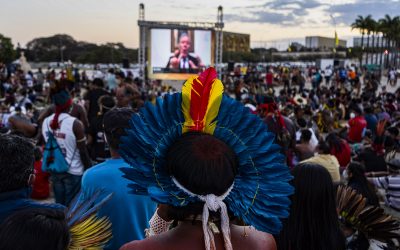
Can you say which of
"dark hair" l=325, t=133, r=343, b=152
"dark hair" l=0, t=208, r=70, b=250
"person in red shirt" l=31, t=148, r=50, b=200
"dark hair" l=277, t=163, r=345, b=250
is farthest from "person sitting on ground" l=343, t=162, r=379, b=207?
"person in red shirt" l=31, t=148, r=50, b=200

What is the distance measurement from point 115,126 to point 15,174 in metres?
0.82

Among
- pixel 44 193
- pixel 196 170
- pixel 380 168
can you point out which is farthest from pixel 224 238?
pixel 44 193

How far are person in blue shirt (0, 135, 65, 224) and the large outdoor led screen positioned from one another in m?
21.0

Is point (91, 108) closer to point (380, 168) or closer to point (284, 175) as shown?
point (380, 168)

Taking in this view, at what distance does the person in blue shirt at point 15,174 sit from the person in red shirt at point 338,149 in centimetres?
454

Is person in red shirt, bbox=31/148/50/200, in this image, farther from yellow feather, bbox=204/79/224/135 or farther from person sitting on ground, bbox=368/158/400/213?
yellow feather, bbox=204/79/224/135

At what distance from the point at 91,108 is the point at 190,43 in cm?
1618

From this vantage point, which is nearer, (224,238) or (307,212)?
(224,238)

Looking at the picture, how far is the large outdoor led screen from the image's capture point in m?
22.8

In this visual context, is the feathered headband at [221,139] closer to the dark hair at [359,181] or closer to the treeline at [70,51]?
the dark hair at [359,181]

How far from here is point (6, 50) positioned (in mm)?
47031

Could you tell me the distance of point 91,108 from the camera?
292 inches

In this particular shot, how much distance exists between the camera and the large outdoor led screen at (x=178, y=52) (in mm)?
22750

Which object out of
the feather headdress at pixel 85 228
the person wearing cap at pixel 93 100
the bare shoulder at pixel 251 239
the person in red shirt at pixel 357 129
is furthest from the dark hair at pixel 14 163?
the person in red shirt at pixel 357 129
